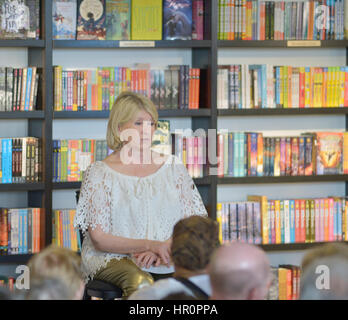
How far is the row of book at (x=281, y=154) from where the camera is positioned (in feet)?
13.9

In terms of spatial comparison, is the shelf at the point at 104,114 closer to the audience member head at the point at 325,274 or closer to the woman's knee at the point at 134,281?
the woman's knee at the point at 134,281

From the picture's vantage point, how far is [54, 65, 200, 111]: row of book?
156 inches

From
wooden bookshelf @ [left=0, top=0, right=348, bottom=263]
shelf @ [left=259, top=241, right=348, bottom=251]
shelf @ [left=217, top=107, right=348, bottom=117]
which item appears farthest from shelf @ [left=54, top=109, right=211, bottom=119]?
shelf @ [left=259, top=241, right=348, bottom=251]

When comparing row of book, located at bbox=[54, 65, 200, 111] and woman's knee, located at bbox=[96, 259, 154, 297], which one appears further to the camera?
row of book, located at bbox=[54, 65, 200, 111]

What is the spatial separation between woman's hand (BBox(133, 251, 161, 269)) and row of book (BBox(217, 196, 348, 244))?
1399mm

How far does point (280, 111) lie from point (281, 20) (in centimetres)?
55

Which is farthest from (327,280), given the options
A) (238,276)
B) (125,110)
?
(125,110)

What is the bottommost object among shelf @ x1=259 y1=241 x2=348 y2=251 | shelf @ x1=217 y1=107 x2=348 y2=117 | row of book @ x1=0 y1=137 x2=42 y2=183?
shelf @ x1=259 y1=241 x2=348 y2=251

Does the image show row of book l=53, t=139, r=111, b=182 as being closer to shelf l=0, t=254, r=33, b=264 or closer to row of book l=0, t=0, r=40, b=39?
shelf l=0, t=254, r=33, b=264

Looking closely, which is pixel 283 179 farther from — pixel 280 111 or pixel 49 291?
pixel 49 291

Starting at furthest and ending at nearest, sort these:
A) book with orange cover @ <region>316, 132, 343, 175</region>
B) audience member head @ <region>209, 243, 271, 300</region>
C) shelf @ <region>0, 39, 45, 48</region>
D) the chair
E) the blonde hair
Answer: book with orange cover @ <region>316, 132, 343, 175</region> → shelf @ <region>0, 39, 45, 48</region> → the blonde hair → the chair → audience member head @ <region>209, 243, 271, 300</region>

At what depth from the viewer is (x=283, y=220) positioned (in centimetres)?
436

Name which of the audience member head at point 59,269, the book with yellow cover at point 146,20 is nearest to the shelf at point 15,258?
the book with yellow cover at point 146,20

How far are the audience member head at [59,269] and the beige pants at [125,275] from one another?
1001 mm
